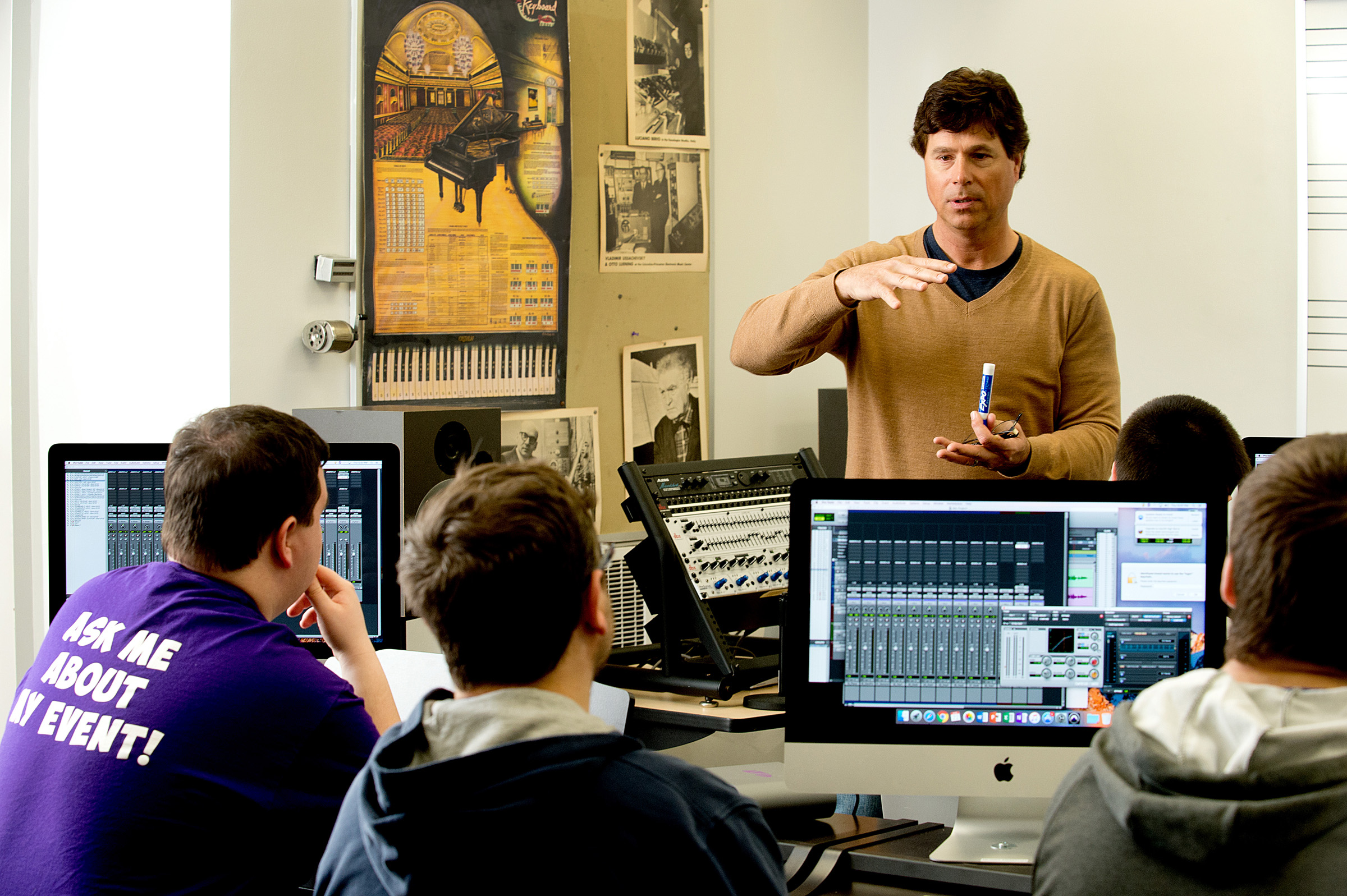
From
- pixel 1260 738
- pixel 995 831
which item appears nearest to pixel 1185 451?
pixel 995 831

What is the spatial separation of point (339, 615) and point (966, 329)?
1373mm

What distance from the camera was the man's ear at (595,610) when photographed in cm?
106

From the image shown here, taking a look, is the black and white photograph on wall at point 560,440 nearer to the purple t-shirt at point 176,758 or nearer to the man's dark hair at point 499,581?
the purple t-shirt at point 176,758

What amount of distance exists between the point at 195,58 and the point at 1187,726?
8.37 ft

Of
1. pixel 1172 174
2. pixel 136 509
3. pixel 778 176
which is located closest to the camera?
pixel 136 509

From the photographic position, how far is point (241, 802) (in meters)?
1.31

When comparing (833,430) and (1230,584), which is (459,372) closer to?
(833,430)

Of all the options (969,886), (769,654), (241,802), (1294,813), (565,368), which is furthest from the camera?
(565,368)

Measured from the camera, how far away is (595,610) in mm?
1068

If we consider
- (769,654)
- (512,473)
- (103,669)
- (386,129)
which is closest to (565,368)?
(386,129)

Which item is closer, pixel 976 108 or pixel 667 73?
pixel 976 108

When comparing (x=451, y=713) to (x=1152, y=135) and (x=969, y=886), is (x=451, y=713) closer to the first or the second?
(x=969, y=886)

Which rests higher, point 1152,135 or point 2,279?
point 1152,135

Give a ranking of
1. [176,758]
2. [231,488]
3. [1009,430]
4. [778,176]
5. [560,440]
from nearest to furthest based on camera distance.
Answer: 1. [176,758]
2. [231,488]
3. [1009,430]
4. [560,440]
5. [778,176]
